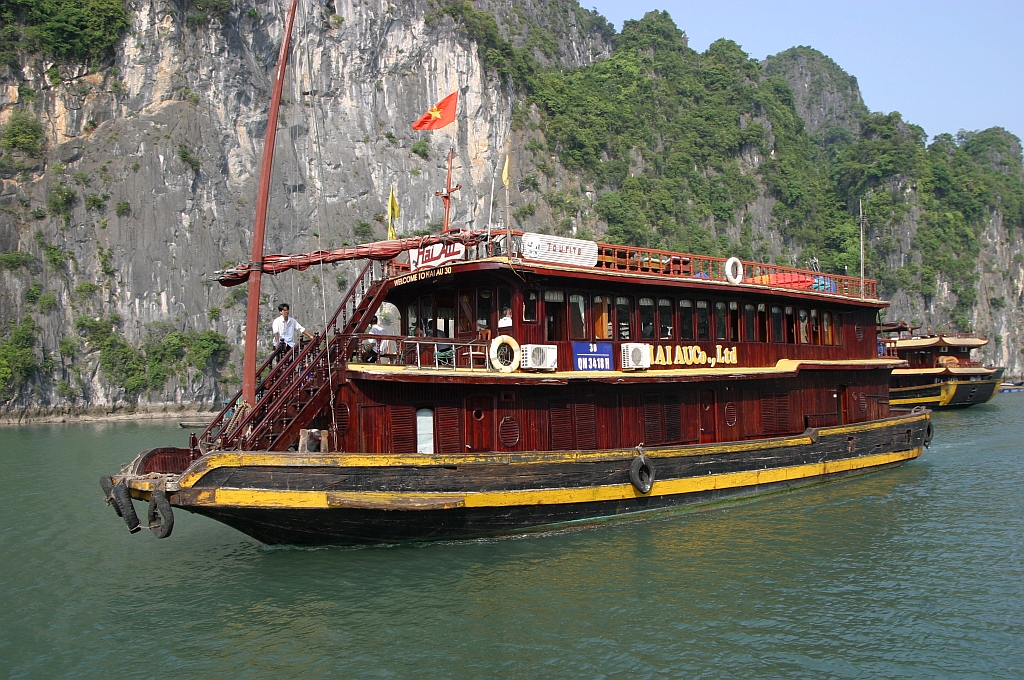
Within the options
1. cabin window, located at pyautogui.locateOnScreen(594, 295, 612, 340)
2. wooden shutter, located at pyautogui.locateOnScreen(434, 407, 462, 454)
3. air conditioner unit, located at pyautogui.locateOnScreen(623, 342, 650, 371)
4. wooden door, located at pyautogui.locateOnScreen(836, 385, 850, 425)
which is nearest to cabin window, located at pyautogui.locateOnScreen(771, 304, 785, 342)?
wooden door, located at pyautogui.locateOnScreen(836, 385, 850, 425)

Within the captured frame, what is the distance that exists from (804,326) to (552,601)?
9.36 meters

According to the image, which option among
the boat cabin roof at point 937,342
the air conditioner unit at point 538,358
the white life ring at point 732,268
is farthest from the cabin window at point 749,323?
the boat cabin roof at point 937,342

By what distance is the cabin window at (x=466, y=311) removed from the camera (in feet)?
39.4

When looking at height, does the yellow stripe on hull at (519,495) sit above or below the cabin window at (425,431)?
below

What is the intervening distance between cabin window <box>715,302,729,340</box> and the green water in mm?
3155

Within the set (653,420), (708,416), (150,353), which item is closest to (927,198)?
(150,353)

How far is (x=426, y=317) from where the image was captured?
42.4 ft

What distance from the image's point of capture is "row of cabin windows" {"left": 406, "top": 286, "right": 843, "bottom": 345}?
1185cm

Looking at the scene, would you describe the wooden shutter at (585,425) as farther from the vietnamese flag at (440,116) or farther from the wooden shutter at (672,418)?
the vietnamese flag at (440,116)

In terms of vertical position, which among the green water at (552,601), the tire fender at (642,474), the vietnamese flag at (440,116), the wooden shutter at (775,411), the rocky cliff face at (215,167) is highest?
the rocky cliff face at (215,167)

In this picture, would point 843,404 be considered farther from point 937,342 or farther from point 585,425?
point 937,342

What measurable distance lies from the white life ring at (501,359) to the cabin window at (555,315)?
95 centimetres

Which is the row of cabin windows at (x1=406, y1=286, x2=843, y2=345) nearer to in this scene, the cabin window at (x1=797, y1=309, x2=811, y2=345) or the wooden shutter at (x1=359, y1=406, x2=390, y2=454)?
the cabin window at (x1=797, y1=309, x2=811, y2=345)

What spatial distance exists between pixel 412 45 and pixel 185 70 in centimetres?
1773
